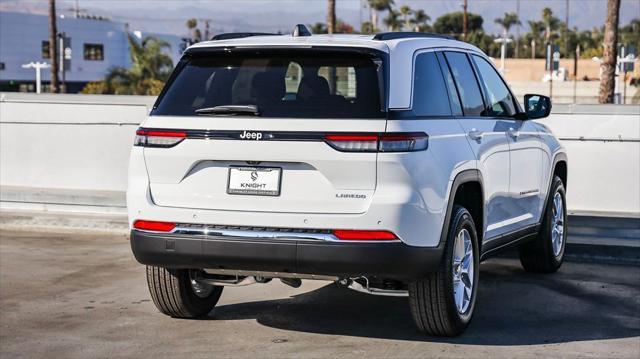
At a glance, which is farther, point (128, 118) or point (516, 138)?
point (128, 118)

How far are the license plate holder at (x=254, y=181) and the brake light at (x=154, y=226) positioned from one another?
0.45 meters

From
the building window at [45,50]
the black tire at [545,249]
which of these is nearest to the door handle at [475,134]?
the black tire at [545,249]

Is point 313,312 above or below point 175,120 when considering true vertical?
below

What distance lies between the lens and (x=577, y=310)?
28.0ft

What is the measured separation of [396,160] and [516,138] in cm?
240

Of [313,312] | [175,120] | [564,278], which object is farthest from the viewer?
[564,278]

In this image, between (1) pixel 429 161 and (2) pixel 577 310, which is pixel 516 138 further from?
(1) pixel 429 161

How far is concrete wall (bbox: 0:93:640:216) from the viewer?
1295cm

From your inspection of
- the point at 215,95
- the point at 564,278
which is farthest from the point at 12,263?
the point at 564,278

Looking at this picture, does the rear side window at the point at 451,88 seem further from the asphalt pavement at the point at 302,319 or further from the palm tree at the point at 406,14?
the palm tree at the point at 406,14

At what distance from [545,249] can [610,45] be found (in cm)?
3174

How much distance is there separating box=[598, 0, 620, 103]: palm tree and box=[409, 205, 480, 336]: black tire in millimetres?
33737

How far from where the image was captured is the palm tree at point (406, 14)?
161 metres

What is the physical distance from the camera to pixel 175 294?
25.5 ft
